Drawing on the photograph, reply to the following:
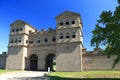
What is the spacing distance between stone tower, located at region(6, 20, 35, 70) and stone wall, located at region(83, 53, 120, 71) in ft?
58.8

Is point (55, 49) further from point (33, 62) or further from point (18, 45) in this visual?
point (18, 45)

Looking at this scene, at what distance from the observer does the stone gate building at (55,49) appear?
42344 mm

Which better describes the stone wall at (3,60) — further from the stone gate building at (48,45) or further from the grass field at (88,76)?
the grass field at (88,76)

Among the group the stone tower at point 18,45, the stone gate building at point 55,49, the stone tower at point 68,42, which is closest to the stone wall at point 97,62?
the stone gate building at point 55,49

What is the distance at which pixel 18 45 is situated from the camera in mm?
50500

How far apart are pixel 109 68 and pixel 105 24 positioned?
21.7m

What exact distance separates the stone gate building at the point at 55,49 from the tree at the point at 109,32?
2008 centimetres

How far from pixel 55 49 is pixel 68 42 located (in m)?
4.59

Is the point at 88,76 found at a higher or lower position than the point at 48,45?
lower

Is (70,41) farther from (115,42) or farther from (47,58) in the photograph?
(115,42)

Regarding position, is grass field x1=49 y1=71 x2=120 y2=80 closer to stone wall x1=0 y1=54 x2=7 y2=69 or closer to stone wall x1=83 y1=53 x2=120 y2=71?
stone wall x1=83 y1=53 x2=120 y2=71

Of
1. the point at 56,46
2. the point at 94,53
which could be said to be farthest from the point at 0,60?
the point at 94,53

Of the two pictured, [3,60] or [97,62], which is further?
[3,60]

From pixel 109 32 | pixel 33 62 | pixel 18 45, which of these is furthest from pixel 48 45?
pixel 109 32
